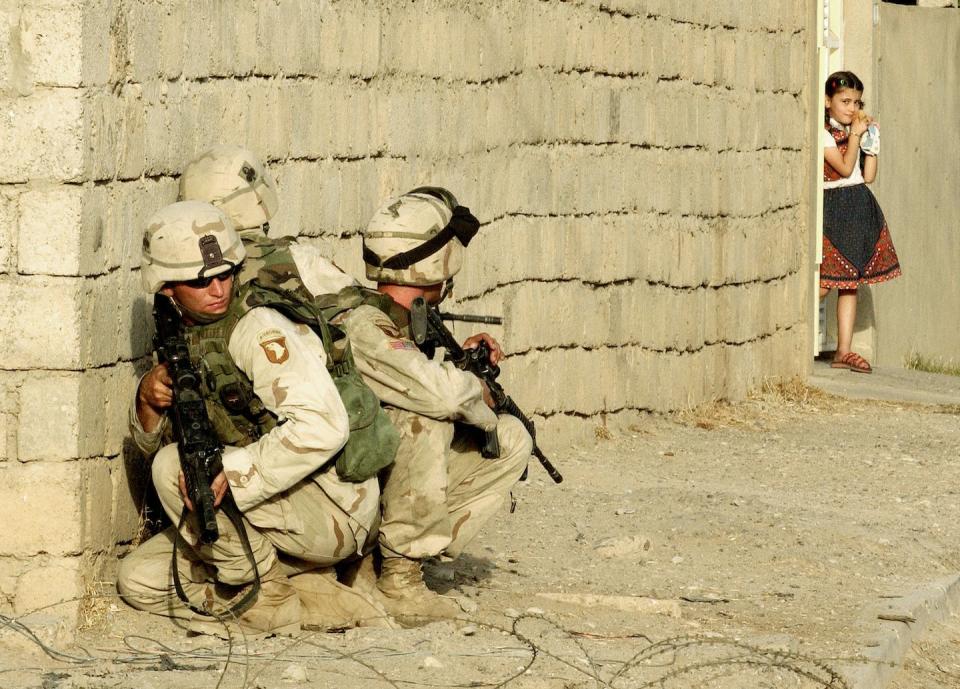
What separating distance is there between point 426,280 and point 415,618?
0.91 m

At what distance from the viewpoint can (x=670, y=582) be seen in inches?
224

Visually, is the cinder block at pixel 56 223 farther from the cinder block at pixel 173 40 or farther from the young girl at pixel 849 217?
the young girl at pixel 849 217

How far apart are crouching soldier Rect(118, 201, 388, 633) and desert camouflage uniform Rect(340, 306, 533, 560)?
16 centimetres

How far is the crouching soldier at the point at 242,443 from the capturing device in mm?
4273

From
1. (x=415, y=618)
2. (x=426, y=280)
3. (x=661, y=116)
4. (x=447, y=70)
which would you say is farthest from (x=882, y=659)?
(x=661, y=116)

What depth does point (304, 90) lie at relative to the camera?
575 cm

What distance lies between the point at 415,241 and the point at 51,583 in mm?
1309

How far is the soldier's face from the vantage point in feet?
14.1

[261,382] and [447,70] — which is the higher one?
[447,70]

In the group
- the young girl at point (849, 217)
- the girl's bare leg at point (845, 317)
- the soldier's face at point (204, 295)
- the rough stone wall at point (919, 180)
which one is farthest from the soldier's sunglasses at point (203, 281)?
the rough stone wall at point (919, 180)

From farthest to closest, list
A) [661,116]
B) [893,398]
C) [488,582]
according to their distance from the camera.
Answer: [893,398], [661,116], [488,582]

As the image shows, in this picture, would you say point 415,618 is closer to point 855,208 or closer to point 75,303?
point 75,303

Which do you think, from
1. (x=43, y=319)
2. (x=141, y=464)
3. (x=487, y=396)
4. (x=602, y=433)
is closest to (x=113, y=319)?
(x=43, y=319)

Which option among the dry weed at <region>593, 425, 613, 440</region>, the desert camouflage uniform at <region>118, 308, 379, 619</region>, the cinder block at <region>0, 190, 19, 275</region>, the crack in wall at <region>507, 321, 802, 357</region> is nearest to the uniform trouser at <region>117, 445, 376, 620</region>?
the desert camouflage uniform at <region>118, 308, 379, 619</region>
